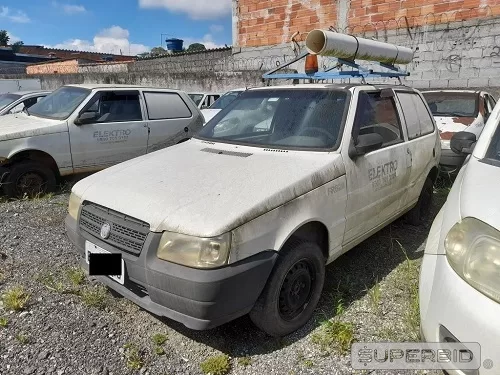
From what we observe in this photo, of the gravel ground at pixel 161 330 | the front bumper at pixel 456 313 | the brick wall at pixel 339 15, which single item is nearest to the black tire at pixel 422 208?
the gravel ground at pixel 161 330

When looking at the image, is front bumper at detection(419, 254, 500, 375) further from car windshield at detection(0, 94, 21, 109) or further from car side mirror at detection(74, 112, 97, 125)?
car windshield at detection(0, 94, 21, 109)

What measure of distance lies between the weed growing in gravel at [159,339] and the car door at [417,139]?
2543mm

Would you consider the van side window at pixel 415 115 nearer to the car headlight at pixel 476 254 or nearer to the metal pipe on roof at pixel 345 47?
the metal pipe on roof at pixel 345 47

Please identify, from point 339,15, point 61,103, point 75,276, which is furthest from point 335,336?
point 339,15

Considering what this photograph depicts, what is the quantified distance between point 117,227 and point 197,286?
2.21 ft

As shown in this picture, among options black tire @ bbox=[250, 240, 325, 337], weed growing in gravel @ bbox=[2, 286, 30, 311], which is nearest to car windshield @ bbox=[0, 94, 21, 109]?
weed growing in gravel @ bbox=[2, 286, 30, 311]

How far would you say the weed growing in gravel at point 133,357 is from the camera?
220 cm

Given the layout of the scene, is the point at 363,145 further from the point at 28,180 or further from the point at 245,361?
the point at 28,180

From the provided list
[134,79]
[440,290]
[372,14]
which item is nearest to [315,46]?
[440,290]

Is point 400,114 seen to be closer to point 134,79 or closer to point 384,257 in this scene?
point 384,257

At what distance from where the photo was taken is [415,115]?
3.91 metres

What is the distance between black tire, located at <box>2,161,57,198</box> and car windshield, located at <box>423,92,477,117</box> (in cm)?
643

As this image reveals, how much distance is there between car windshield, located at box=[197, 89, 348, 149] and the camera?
2932 millimetres

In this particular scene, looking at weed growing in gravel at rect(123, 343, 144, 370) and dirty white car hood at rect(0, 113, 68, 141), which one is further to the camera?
dirty white car hood at rect(0, 113, 68, 141)
